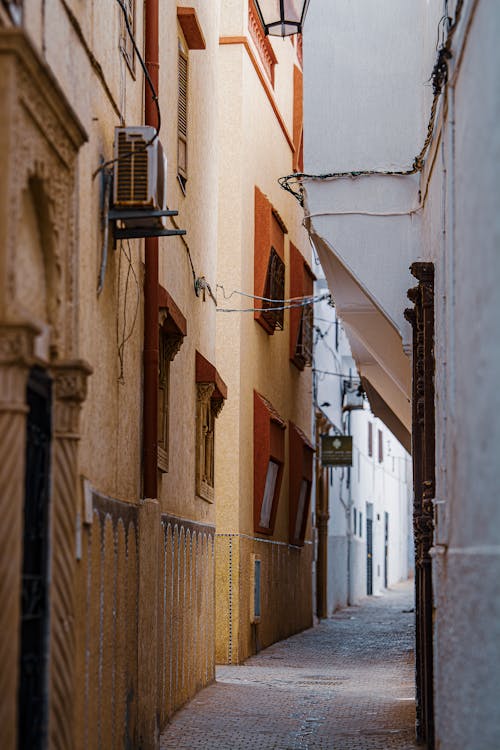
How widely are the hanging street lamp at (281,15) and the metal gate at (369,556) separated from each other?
2812cm

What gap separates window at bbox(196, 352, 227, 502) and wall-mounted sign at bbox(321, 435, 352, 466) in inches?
489

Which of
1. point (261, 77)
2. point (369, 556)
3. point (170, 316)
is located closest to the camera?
point (170, 316)

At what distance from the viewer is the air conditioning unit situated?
8.23 meters

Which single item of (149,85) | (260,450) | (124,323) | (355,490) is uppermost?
(149,85)

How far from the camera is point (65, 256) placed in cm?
679

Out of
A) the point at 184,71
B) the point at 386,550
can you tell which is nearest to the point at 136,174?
the point at 184,71

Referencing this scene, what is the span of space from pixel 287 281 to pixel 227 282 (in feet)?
13.2

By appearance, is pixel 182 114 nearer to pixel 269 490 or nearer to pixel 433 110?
pixel 433 110

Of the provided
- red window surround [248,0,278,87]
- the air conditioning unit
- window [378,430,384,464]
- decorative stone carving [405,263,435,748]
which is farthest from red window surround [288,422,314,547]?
window [378,430,384,464]

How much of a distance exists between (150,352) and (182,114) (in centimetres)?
389

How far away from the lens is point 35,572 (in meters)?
6.34

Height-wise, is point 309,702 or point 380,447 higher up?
point 380,447

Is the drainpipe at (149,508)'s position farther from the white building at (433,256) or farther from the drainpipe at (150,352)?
the white building at (433,256)

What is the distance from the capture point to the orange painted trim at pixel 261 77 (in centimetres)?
1847
